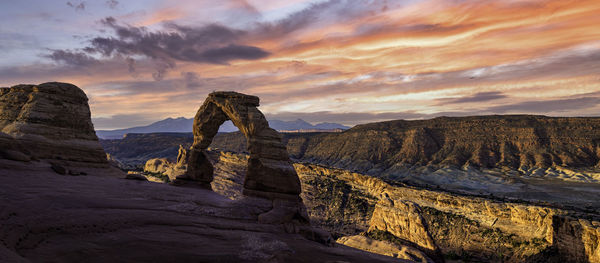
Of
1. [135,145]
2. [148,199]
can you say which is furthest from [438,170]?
[135,145]

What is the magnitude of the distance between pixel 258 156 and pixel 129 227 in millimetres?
9710

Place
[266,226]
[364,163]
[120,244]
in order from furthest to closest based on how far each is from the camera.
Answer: [364,163] → [266,226] → [120,244]

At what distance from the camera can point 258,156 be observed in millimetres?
21156

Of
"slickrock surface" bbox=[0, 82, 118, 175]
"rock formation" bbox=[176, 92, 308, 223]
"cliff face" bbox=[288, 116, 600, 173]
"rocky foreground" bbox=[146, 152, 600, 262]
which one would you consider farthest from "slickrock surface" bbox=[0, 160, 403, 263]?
"cliff face" bbox=[288, 116, 600, 173]

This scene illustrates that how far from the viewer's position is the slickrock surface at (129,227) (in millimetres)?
10422

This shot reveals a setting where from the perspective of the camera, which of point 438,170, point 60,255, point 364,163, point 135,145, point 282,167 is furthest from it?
point 135,145

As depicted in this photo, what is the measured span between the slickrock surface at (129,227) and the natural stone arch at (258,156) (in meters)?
1.78

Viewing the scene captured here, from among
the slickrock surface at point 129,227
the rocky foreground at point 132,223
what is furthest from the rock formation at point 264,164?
the slickrock surface at point 129,227

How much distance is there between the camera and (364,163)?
112m

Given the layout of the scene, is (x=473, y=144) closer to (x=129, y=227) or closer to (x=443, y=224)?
(x=443, y=224)

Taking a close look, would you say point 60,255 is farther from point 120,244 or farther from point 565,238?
point 565,238

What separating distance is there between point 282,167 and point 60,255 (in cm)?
1307

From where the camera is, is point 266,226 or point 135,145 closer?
point 266,226

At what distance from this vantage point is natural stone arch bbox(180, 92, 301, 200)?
2048 centimetres
